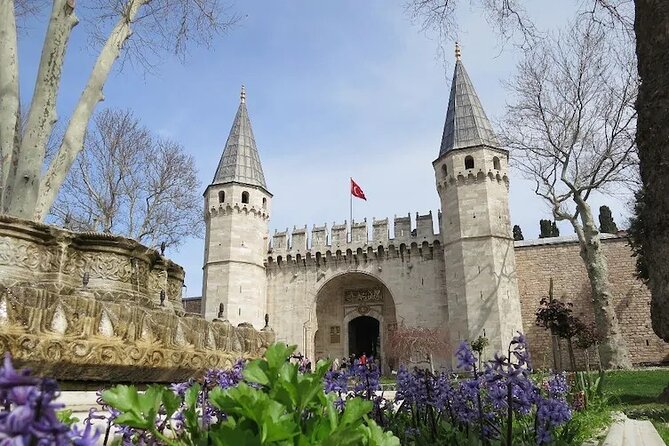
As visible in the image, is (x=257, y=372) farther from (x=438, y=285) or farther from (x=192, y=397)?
(x=438, y=285)

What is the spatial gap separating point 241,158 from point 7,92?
2214 cm

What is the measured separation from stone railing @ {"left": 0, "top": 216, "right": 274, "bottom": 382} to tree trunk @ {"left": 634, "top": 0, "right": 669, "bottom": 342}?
449cm

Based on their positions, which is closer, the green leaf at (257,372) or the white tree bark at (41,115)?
the green leaf at (257,372)

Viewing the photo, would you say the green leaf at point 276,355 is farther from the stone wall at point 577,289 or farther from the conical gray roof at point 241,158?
the conical gray roof at point 241,158

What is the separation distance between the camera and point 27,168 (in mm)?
5855

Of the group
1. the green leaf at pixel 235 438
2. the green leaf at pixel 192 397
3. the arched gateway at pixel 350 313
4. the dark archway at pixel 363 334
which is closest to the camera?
the green leaf at pixel 235 438

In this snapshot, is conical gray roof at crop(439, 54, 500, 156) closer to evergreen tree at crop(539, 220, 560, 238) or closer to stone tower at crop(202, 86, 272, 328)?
stone tower at crop(202, 86, 272, 328)

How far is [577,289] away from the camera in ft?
78.3

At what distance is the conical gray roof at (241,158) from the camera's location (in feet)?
90.3

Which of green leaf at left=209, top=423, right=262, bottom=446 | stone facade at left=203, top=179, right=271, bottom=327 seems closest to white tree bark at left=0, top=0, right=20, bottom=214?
green leaf at left=209, top=423, right=262, bottom=446

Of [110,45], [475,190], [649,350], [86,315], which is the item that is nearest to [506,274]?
[475,190]

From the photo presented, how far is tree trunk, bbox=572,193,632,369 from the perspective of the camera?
1833 centimetres

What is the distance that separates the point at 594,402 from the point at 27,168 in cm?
688

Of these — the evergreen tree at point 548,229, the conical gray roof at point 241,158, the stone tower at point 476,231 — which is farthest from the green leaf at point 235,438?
the evergreen tree at point 548,229
